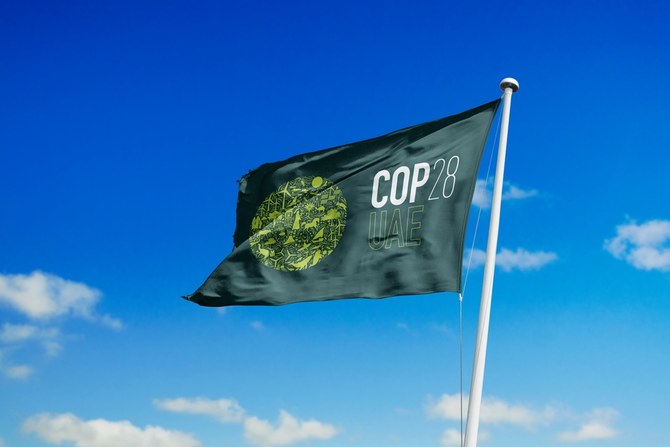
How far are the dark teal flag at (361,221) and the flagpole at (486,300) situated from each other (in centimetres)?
42

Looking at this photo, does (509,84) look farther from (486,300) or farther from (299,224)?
(299,224)

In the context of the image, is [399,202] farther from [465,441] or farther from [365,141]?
[465,441]

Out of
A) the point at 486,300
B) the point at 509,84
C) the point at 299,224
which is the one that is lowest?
the point at 486,300

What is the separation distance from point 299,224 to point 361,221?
1521 millimetres

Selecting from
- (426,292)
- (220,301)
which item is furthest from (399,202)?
(220,301)

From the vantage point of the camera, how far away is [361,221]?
15102mm

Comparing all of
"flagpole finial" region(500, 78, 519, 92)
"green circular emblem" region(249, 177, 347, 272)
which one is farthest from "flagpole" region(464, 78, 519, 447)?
"green circular emblem" region(249, 177, 347, 272)

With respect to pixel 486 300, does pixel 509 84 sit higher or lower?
higher

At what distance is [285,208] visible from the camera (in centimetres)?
1656

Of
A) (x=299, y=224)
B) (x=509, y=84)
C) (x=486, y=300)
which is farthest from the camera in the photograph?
(x=299, y=224)

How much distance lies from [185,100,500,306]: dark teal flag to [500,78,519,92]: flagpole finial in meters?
0.34

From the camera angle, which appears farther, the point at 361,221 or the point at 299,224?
the point at 299,224

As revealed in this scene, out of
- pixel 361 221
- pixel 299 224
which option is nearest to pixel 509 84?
pixel 361 221

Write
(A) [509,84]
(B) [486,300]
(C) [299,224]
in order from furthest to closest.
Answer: (C) [299,224] < (A) [509,84] < (B) [486,300]
